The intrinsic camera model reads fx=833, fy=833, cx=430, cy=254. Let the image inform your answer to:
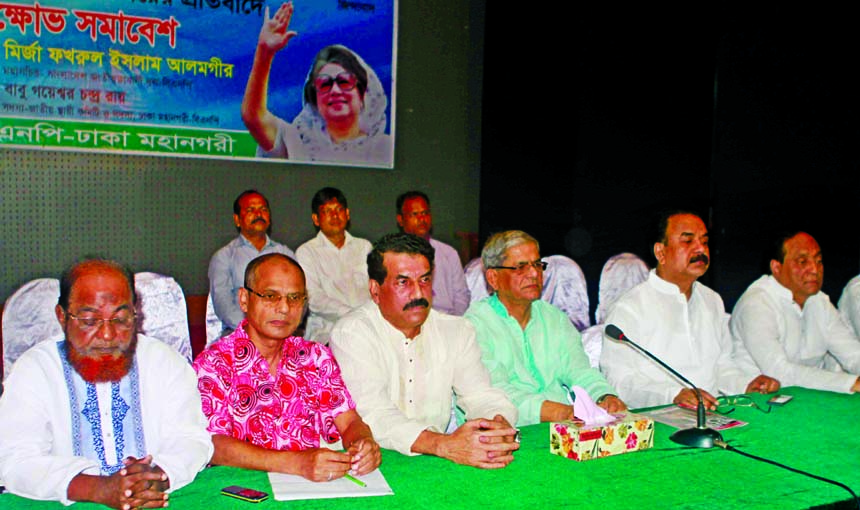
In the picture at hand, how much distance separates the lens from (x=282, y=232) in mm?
5707

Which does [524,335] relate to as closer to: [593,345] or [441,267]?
[593,345]

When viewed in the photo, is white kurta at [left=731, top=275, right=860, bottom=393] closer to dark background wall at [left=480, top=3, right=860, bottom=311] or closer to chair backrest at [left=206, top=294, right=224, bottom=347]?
dark background wall at [left=480, top=3, right=860, bottom=311]

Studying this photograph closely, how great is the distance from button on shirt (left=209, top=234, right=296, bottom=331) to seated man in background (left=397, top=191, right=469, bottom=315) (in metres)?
0.90

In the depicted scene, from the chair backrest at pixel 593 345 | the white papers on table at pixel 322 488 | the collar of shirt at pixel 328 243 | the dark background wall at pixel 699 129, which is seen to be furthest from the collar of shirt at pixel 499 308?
the dark background wall at pixel 699 129

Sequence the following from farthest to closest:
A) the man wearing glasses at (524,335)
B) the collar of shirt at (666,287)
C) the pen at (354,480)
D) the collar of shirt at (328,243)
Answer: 1. the collar of shirt at (328,243)
2. the collar of shirt at (666,287)
3. the man wearing glasses at (524,335)
4. the pen at (354,480)

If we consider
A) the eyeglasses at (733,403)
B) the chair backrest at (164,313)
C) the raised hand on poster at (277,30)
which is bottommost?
the eyeglasses at (733,403)

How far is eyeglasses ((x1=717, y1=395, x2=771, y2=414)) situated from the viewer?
9.28 feet

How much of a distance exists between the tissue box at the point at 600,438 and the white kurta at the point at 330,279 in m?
2.73

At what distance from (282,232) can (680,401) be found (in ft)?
11.3

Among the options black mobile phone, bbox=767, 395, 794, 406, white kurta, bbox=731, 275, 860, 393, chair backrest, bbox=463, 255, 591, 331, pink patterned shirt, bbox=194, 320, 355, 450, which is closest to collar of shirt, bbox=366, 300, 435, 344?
pink patterned shirt, bbox=194, 320, 355, 450

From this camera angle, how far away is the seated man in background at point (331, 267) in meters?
4.93

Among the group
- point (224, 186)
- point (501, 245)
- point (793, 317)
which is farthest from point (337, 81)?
point (793, 317)

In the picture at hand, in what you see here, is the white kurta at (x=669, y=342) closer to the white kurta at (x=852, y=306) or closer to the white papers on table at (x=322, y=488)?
the white kurta at (x=852, y=306)

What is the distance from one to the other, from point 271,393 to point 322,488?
499 millimetres
